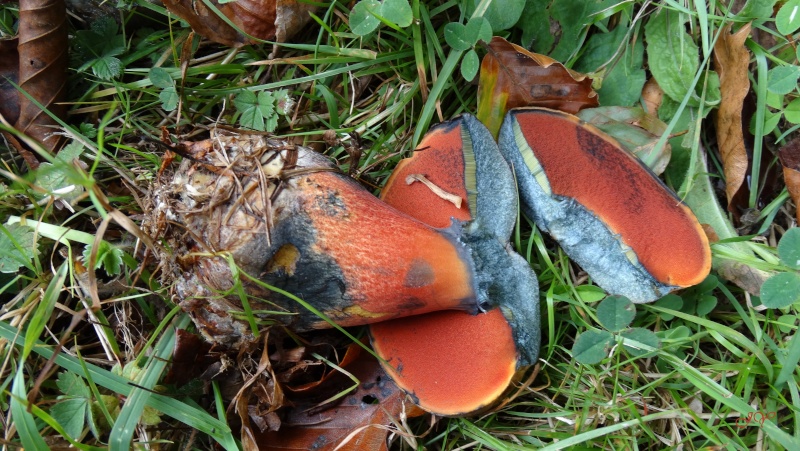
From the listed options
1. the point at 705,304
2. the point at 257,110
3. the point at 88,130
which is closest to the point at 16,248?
the point at 88,130

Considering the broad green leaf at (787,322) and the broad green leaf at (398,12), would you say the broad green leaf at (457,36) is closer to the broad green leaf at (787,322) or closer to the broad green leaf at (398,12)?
the broad green leaf at (398,12)

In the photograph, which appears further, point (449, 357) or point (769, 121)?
point (769, 121)

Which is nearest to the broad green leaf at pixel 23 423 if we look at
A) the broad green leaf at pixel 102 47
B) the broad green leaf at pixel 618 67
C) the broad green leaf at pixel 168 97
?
the broad green leaf at pixel 168 97

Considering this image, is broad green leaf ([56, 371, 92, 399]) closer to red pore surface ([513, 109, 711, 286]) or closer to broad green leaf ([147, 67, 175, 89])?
broad green leaf ([147, 67, 175, 89])

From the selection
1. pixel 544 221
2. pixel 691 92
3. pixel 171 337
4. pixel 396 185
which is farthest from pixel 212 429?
pixel 691 92

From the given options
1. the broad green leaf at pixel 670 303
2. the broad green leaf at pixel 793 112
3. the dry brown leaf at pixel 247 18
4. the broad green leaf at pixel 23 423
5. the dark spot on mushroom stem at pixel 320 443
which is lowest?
the dark spot on mushroom stem at pixel 320 443

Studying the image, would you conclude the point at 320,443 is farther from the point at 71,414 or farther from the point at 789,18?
the point at 789,18

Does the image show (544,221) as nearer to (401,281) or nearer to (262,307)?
(401,281)
